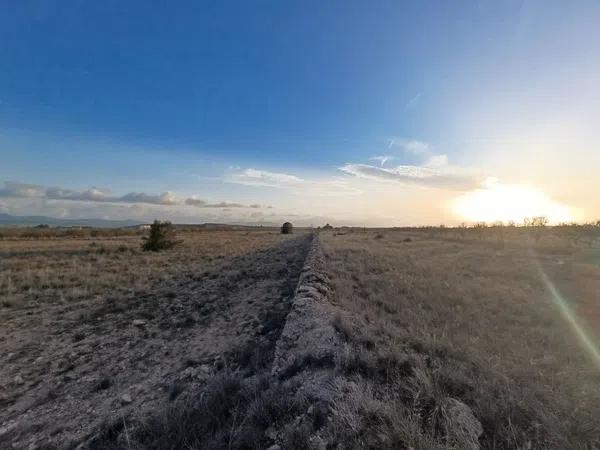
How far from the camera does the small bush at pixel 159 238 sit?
3058 cm

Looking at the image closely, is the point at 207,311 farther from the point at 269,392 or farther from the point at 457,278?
the point at 457,278

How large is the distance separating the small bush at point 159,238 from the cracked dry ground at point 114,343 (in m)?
15.2

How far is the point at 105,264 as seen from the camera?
67.1ft

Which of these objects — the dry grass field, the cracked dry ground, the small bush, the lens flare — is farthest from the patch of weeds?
the small bush

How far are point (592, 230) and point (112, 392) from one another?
2220 inches

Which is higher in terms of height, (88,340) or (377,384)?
(377,384)

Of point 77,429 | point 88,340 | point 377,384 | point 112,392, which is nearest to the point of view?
point 377,384

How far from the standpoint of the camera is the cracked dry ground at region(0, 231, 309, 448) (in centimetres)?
512

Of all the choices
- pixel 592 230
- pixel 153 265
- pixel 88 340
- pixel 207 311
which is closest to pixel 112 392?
pixel 88 340

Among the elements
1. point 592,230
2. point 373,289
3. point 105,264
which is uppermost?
point 592,230

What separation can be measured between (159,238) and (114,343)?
25.0 m

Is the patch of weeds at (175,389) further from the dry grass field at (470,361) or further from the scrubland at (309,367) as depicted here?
the dry grass field at (470,361)

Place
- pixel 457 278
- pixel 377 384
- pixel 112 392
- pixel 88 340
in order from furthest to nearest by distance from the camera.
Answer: pixel 457 278 → pixel 88 340 → pixel 112 392 → pixel 377 384

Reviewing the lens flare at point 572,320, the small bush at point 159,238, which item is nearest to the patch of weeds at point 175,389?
the lens flare at point 572,320
